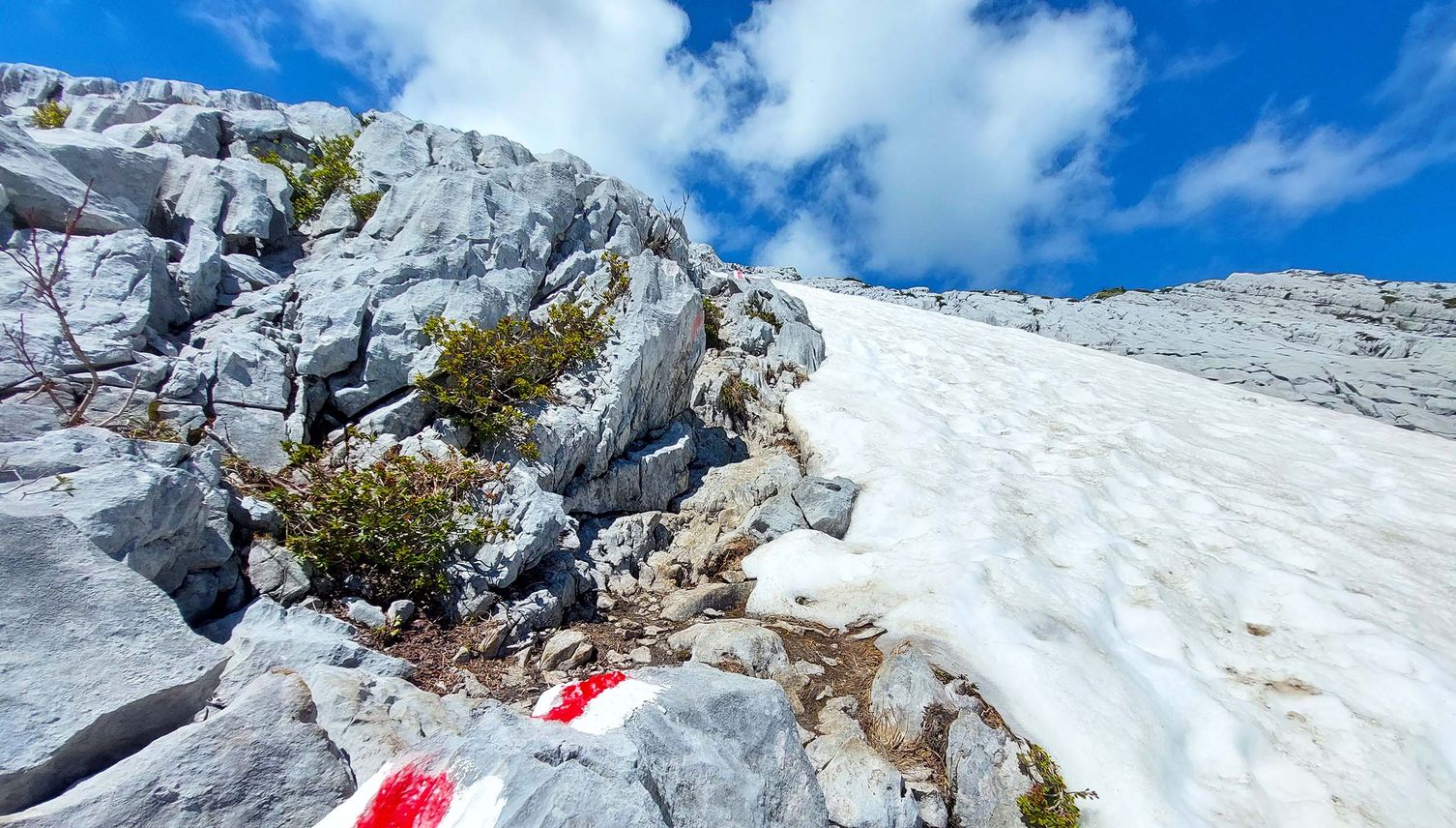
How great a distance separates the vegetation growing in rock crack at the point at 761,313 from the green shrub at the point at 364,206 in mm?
10400

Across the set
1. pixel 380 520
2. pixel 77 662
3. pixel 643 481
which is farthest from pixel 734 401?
pixel 77 662

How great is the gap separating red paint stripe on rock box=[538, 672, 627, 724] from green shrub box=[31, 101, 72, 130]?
17.3 metres

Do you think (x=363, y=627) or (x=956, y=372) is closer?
(x=363, y=627)

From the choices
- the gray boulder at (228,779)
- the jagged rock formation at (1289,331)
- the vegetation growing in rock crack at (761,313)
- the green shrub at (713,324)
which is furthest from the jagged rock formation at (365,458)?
the jagged rock formation at (1289,331)

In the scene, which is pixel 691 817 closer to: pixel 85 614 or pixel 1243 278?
pixel 85 614

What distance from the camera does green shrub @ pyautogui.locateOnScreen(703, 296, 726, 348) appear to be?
15898 mm

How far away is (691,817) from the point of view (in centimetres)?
362

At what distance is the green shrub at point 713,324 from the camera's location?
626 inches

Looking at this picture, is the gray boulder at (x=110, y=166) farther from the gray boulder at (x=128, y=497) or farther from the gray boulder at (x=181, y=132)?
the gray boulder at (x=128, y=497)

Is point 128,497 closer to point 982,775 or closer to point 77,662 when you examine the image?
point 77,662

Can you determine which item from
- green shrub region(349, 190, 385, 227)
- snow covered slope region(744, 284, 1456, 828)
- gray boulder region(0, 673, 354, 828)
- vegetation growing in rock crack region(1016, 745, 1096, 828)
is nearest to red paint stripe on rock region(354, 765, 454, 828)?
gray boulder region(0, 673, 354, 828)

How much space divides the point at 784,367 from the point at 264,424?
11.6m

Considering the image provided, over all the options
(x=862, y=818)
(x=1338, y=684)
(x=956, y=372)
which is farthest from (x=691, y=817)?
(x=956, y=372)

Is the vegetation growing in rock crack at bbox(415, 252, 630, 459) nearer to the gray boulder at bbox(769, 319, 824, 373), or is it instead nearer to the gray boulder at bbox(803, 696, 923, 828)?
the gray boulder at bbox(803, 696, 923, 828)
